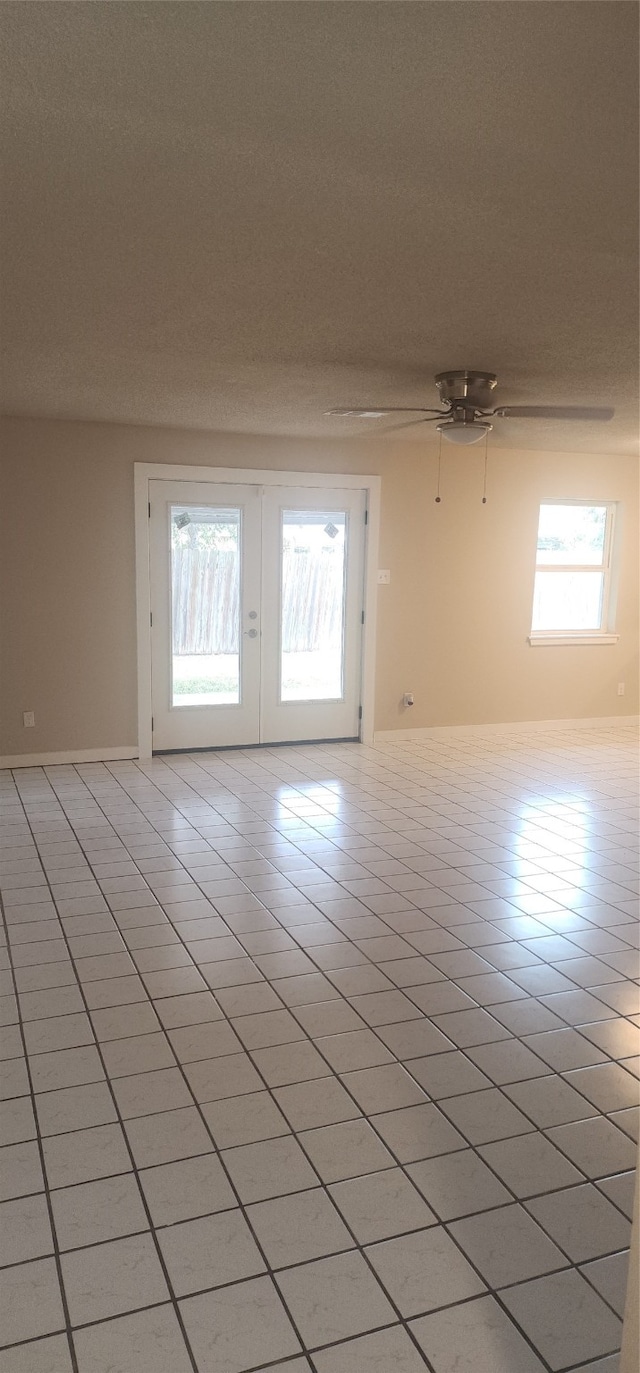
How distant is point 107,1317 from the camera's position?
1704 mm

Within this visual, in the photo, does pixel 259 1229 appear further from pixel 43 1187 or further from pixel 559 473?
pixel 559 473

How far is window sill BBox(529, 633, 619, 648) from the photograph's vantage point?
7387 mm

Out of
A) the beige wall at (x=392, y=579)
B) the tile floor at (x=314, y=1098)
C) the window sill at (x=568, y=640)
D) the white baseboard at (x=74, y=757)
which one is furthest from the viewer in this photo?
the window sill at (x=568, y=640)

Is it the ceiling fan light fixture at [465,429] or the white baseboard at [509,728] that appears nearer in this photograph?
the ceiling fan light fixture at [465,429]

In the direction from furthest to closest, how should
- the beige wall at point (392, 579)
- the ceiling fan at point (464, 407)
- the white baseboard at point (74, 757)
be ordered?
the white baseboard at point (74, 757)
the beige wall at point (392, 579)
the ceiling fan at point (464, 407)

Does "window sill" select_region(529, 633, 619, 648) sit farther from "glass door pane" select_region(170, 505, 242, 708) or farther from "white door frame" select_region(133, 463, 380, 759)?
"glass door pane" select_region(170, 505, 242, 708)

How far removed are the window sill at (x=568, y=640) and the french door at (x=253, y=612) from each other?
1665 mm

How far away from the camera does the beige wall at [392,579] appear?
5727 millimetres

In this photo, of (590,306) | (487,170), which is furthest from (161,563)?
(487,170)

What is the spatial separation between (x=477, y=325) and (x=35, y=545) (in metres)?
3.49

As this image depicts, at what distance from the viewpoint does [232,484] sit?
6.18m

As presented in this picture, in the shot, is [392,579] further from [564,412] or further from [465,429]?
[564,412]

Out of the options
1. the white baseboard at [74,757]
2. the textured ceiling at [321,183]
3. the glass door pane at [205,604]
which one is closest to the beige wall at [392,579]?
the white baseboard at [74,757]

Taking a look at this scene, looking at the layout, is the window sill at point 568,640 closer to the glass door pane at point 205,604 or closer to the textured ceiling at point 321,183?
the glass door pane at point 205,604
